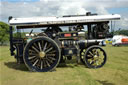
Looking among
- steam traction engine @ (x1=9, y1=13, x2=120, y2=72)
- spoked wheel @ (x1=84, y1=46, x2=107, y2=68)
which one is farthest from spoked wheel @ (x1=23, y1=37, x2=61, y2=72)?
spoked wheel @ (x1=84, y1=46, x2=107, y2=68)

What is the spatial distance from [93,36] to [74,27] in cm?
141

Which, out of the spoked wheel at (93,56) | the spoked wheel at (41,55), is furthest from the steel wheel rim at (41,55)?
the spoked wheel at (93,56)

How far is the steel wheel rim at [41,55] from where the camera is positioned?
8.50 meters

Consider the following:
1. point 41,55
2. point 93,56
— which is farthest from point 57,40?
point 93,56

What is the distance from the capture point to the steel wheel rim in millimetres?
8500

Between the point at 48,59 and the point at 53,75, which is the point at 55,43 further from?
the point at 53,75

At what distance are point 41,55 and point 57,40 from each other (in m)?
1.37

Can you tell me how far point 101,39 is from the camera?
9.58 m

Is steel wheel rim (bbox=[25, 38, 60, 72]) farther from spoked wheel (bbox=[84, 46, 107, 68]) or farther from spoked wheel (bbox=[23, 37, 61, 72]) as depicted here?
spoked wheel (bbox=[84, 46, 107, 68])

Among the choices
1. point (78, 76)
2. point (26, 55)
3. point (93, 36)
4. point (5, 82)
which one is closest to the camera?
point (5, 82)

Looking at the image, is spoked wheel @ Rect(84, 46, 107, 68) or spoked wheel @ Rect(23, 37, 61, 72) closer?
spoked wheel @ Rect(23, 37, 61, 72)

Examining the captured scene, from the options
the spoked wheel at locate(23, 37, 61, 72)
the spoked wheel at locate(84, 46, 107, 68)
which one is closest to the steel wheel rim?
the spoked wheel at locate(23, 37, 61, 72)

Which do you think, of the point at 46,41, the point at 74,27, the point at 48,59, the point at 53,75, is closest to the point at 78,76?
the point at 53,75

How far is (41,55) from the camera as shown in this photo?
8484 millimetres
